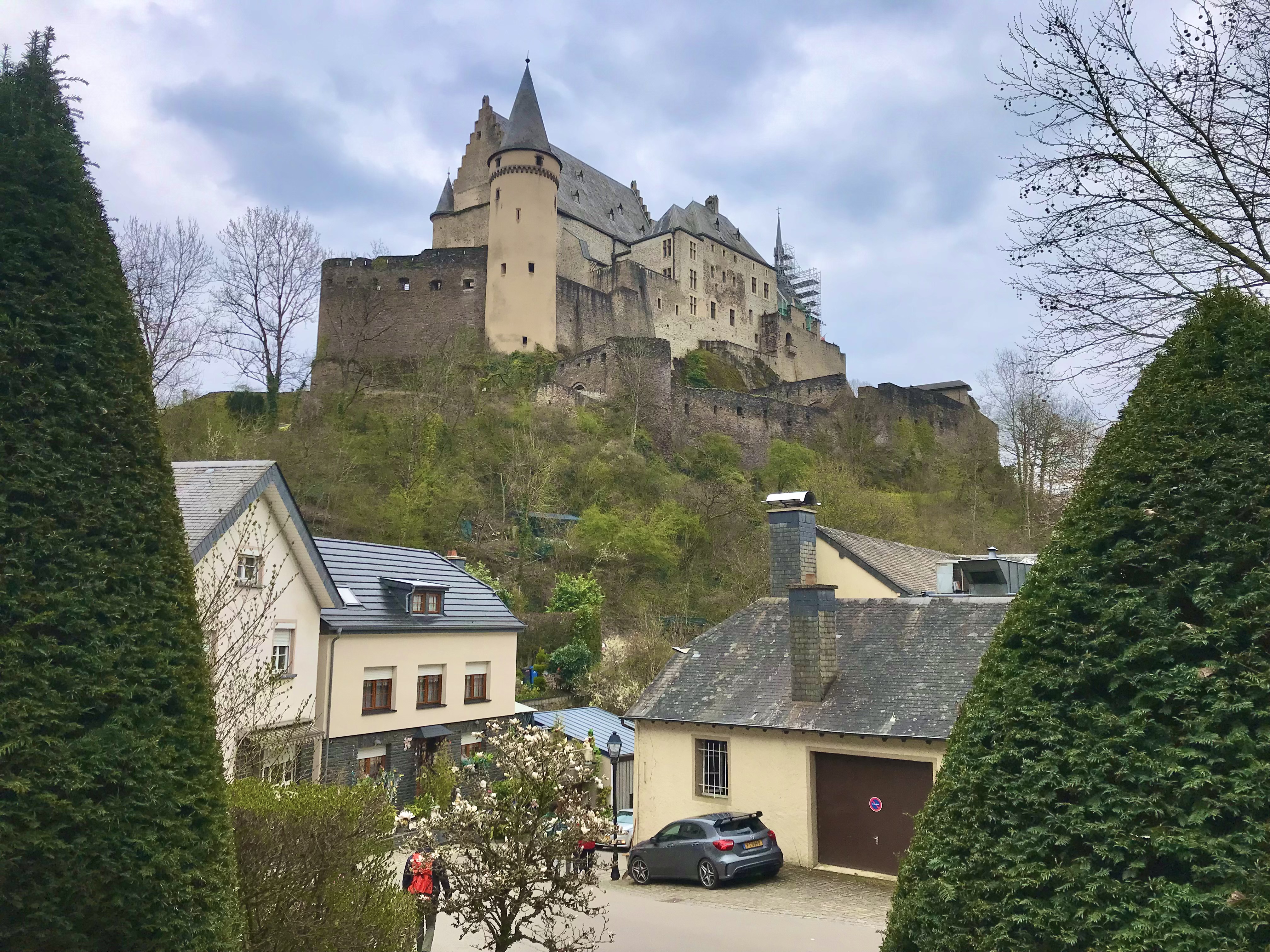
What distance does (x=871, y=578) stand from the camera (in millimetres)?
18516

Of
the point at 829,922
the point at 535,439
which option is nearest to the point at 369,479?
the point at 535,439

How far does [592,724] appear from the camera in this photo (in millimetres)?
21594

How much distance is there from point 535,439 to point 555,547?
628cm

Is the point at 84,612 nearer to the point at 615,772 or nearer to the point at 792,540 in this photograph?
the point at 792,540

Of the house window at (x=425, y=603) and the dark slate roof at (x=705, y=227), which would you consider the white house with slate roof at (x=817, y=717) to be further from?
the dark slate roof at (x=705, y=227)

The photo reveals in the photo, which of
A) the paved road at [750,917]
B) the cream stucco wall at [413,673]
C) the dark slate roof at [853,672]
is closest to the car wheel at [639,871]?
the paved road at [750,917]

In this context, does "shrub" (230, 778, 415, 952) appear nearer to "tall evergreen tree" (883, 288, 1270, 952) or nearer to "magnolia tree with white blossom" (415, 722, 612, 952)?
"magnolia tree with white blossom" (415, 722, 612, 952)

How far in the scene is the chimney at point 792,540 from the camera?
1620 centimetres

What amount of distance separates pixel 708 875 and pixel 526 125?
44.2 meters

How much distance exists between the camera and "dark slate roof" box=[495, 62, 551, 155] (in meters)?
48.1

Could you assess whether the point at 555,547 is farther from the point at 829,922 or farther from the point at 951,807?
the point at 951,807

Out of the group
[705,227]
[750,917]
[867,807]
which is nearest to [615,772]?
[867,807]

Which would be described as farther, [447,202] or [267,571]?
[447,202]

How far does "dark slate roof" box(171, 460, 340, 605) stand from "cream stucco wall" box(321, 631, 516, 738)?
4.52 feet
